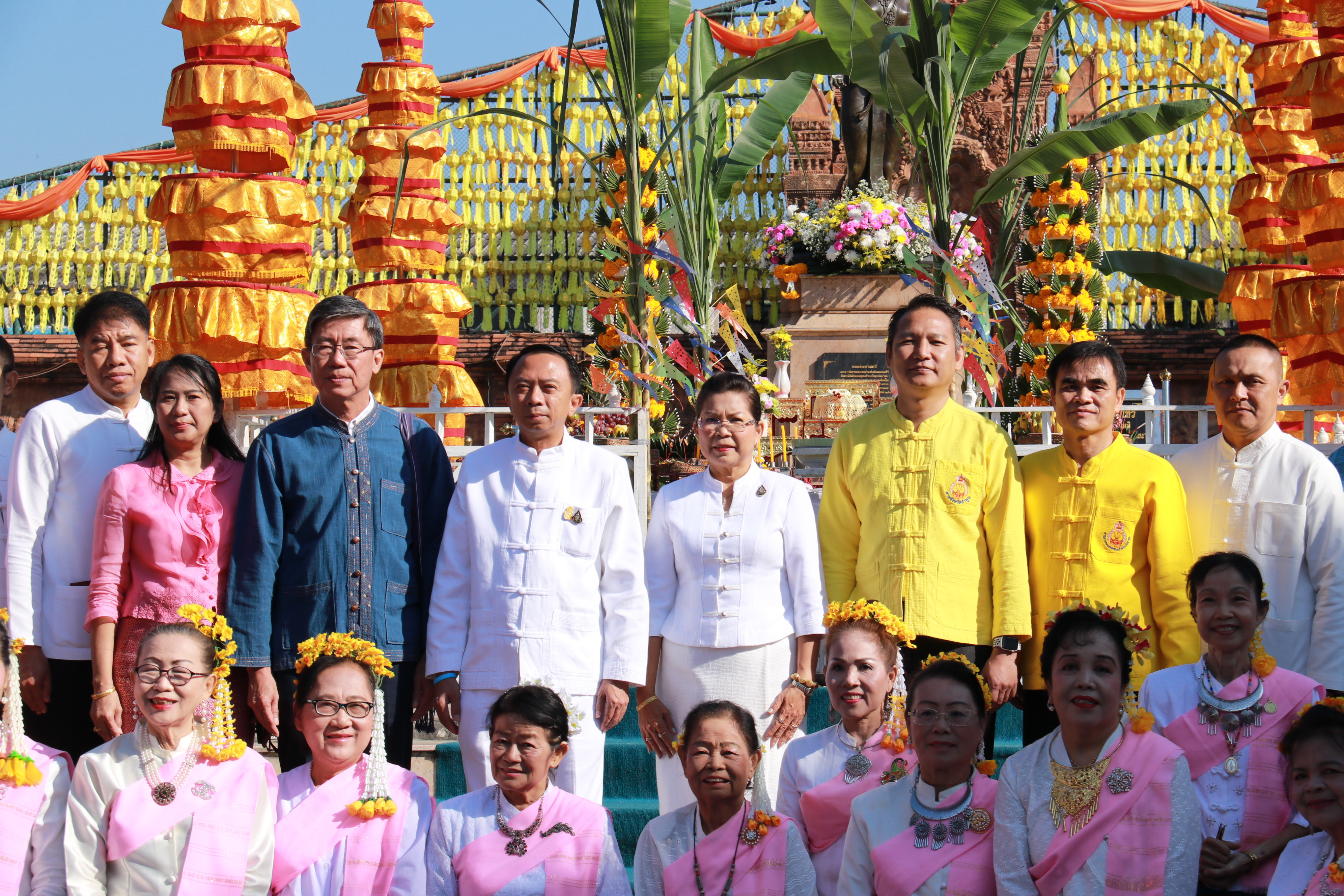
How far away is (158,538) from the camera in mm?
3111

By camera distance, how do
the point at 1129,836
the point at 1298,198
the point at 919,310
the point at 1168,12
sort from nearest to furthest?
the point at 1129,836 < the point at 919,310 < the point at 1298,198 < the point at 1168,12

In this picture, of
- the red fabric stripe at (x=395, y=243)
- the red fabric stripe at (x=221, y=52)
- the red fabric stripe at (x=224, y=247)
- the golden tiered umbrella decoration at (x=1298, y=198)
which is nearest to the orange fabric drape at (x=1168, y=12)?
the golden tiered umbrella decoration at (x=1298, y=198)

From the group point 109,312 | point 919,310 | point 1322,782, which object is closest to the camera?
point 1322,782

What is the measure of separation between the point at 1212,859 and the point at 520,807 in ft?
5.23

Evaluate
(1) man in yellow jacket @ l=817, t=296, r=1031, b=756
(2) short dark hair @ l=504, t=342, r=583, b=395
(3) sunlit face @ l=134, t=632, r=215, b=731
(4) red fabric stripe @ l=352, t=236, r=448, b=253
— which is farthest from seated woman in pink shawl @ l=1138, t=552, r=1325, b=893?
Answer: (4) red fabric stripe @ l=352, t=236, r=448, b=253

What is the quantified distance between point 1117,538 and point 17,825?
108 inches

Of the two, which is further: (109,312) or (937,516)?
(109,312)

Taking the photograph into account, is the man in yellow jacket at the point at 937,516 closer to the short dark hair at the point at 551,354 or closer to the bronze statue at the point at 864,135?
the short dark hair at the point at 551,354

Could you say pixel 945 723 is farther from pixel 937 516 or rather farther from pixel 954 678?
pixel 937 516

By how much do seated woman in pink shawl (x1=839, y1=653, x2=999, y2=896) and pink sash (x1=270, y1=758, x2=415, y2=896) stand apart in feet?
3.42

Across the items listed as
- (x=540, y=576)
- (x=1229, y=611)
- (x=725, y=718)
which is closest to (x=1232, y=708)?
(x=1229, y=611)

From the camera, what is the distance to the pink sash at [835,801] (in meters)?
2.97

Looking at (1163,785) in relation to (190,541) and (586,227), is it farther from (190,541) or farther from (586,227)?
(586,227)

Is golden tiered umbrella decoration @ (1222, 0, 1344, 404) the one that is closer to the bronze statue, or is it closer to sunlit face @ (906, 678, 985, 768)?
the bronze statue
